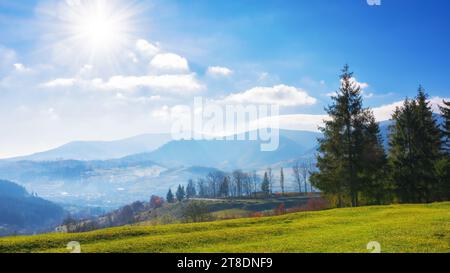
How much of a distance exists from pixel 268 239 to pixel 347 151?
34906 millimetres

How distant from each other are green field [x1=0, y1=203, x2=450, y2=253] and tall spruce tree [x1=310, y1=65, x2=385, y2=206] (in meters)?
22.6

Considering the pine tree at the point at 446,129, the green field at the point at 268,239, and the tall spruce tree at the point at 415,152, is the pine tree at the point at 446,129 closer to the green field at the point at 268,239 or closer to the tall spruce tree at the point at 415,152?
the tall spruce tree at the point at 415,152

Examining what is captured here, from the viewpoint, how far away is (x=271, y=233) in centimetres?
3009

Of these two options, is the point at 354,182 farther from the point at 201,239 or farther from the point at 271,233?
the point at 201,239

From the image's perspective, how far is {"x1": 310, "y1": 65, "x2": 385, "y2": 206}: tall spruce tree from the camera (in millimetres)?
57625

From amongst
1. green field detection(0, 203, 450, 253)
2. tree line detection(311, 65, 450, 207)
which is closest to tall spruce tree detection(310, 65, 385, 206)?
tree line detection(311, 65, 450, 207)

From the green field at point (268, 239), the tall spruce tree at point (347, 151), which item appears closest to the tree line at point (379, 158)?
the tall spruce tree at point (347, 151)

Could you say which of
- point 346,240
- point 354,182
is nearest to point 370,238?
point 346,240

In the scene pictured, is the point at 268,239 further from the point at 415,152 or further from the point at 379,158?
the point at 415,152

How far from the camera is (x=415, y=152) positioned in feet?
207

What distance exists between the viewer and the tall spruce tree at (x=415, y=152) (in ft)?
202
